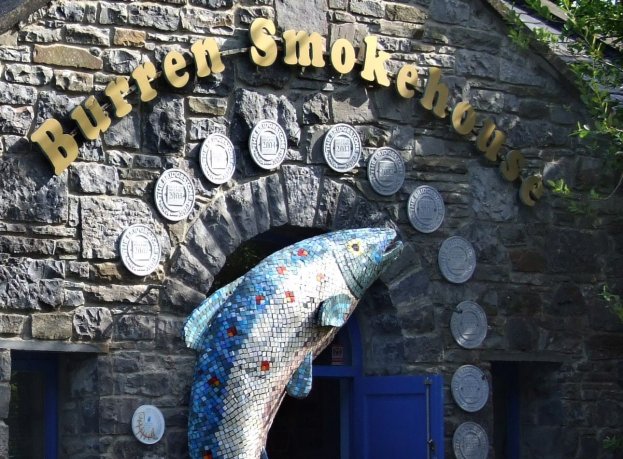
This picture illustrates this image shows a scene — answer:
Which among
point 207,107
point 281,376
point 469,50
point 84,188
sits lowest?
point 281,376

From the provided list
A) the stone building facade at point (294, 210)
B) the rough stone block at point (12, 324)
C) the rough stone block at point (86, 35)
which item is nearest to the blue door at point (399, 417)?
the stone building facade at point (294, 210)

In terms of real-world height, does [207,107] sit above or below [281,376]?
above

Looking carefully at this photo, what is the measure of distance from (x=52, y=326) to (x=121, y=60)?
5.78 feet

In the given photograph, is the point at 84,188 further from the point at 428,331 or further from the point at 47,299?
the point at 428,331

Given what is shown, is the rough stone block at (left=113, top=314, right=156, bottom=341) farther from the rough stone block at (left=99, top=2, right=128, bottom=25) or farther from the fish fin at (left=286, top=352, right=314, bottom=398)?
the fish fin at (left=286, top=352, right=314, bottom=398)

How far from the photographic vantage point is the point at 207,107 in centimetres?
1009

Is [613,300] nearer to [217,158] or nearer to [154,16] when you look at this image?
[217,158]

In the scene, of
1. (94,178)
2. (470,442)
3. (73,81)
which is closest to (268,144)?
(94,178)

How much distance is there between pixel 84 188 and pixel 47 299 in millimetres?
740

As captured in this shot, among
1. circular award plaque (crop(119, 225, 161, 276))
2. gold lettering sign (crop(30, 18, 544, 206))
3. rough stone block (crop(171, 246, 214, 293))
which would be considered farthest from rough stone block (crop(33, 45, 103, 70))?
rough stone block (crop(171, 246, 214, 293))

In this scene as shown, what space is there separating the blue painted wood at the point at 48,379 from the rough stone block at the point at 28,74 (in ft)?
5.67

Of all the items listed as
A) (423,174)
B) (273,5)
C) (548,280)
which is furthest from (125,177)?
(548,280)

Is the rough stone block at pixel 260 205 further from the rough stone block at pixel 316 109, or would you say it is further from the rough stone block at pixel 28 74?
the rough stone block at pixel 28 74

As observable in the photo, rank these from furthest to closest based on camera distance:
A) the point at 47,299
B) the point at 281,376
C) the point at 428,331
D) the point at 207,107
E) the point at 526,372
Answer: the point at 526,372 < the point at 428,331 < the point at 207,107 < the point at 47,299 < the point at 281,376
